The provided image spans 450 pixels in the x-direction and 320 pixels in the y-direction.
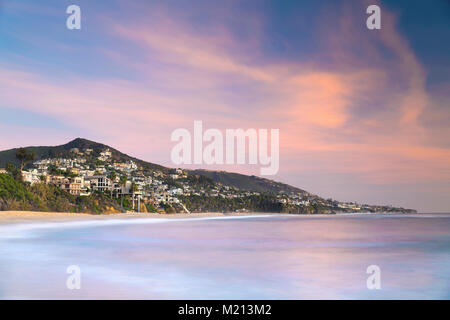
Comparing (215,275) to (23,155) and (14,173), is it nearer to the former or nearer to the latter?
(14,173)

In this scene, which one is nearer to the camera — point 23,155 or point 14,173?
point 14,173

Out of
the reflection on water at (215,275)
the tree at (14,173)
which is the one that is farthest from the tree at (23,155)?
the reflection on water at (215,275)

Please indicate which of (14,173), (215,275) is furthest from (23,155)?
(215,275)

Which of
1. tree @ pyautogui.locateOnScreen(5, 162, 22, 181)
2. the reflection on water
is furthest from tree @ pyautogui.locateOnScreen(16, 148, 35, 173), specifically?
the reflection on water

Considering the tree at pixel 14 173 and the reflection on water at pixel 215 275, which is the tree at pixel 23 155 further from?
the reflection on water at pixel 215 275

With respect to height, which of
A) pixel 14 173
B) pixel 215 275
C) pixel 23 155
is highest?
pixel 23 155

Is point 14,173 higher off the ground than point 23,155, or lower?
lower

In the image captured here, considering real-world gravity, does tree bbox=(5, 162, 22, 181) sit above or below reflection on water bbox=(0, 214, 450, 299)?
above

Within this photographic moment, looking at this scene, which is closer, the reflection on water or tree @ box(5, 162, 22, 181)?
the reflection on water

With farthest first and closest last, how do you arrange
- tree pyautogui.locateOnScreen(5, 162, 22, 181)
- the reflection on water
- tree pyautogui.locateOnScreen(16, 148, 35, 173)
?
tree pyautogui.locateOnScreen(16, 148, 35, 173) < tree pyautogui.locateOnScreen(5, 162, 22, 181) < the reflection on water

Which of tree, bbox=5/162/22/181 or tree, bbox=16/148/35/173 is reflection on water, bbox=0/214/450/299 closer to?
tree, bbox=5/162/22/181
